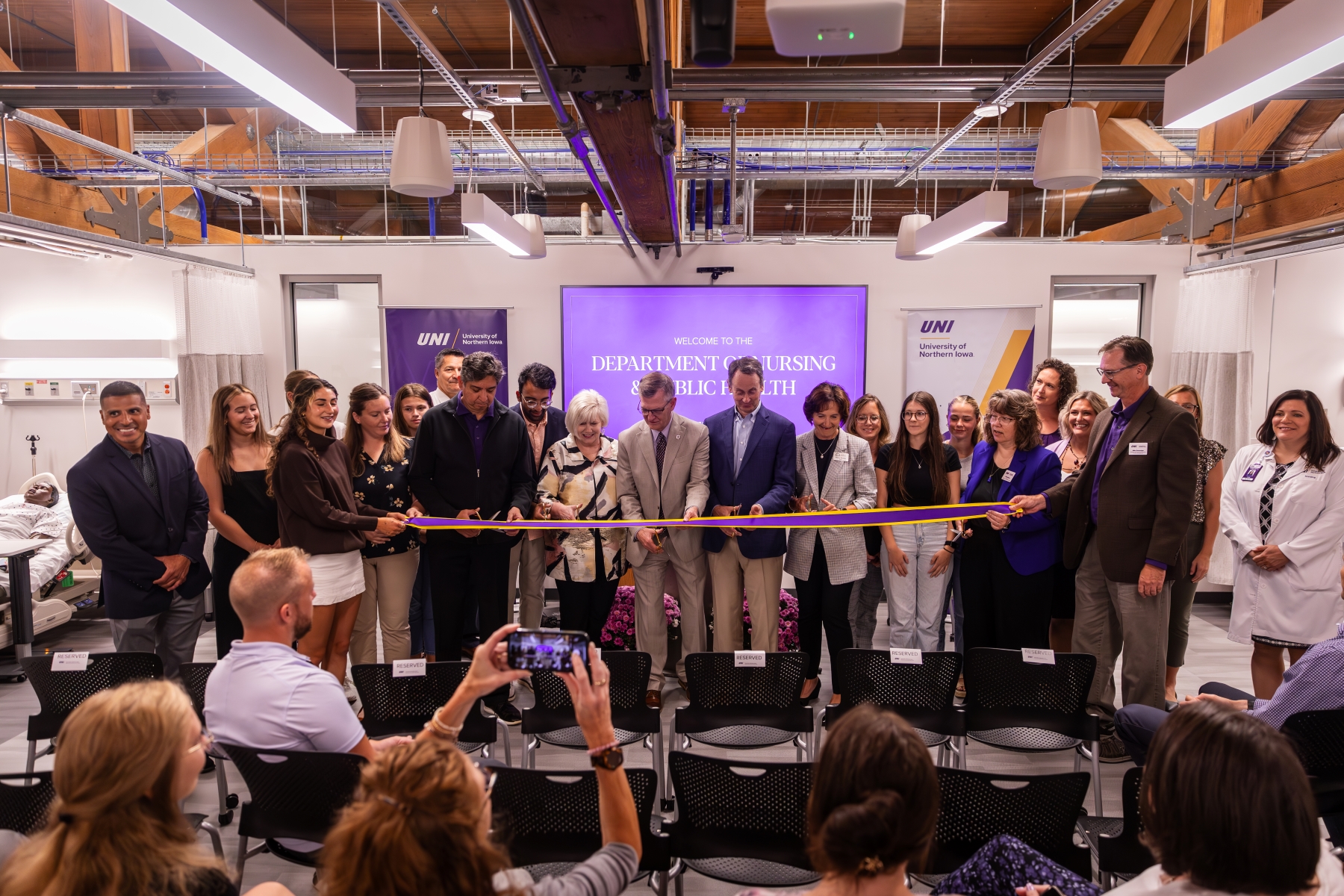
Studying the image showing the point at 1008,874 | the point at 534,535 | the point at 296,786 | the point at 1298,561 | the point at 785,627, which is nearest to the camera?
the point at 1008,874

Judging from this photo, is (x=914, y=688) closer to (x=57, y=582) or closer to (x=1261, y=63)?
(x=1261, y=63)

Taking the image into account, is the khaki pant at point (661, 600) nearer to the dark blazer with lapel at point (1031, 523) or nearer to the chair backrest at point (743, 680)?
the chair backrest at point (743, 680)

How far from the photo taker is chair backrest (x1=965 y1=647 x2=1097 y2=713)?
2840 millimetres

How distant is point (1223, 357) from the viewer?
6.02 meters

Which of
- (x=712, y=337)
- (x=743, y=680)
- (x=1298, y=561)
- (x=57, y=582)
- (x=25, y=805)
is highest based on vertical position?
(x=712, y=337)

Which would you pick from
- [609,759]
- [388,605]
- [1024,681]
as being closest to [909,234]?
[1024,681]

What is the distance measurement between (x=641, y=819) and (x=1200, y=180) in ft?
24.6

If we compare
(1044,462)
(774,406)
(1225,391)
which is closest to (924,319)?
(774,406)

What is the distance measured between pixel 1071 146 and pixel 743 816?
11.1 ft

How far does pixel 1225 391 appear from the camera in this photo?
19.9 ft

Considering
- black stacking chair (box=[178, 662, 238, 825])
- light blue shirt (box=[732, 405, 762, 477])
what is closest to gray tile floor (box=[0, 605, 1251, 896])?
black stacking chair (box=[178, 662, 238, 825])

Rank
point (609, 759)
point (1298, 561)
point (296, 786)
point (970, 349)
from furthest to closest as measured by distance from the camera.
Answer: point (970, 349), point (1298, 561), point (296, 786), point (609, 759)

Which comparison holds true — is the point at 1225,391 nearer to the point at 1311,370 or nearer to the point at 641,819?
the point at 1311,370

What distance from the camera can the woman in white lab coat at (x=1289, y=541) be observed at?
3729mm
